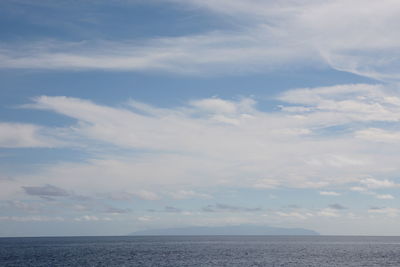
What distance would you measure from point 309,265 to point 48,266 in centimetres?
6856

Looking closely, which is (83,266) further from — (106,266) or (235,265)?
(235,265)

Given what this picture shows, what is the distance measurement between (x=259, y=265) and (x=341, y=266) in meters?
21.4

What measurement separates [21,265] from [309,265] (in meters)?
77.6

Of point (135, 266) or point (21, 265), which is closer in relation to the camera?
point (135, 266)

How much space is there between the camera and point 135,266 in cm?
11156

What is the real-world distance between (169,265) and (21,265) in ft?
135

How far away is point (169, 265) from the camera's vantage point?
11481 cm

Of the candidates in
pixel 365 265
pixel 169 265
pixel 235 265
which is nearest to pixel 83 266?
pixel 169 265

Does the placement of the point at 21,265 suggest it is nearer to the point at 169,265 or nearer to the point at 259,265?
the point at 169,265

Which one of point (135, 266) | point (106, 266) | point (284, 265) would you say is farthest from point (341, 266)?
point (106, 266)

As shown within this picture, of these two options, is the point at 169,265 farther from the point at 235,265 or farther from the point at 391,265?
the point at 391,265

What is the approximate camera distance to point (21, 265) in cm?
12000

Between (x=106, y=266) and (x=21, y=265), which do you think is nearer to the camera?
(x=106, y=266)

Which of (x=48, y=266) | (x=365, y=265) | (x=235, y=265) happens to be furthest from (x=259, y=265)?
(x=48, y=266)
